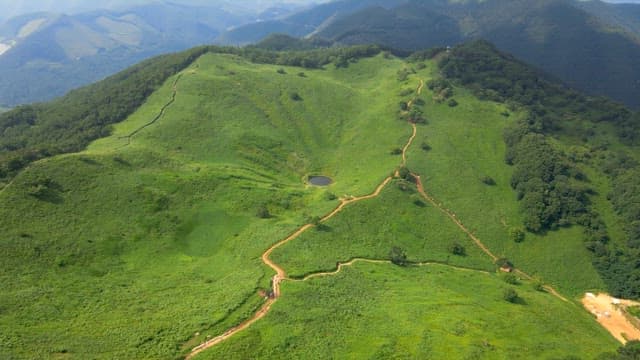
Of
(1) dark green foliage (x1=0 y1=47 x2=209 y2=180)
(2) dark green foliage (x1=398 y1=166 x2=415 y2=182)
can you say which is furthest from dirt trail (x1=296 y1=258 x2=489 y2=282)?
(1) dark green foliage (x1=0 y1=47 x2=209 y2=180)

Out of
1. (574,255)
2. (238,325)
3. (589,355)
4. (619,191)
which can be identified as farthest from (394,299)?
(619,191)

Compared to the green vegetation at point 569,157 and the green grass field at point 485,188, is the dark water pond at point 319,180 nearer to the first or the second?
the green grass field at point 485,188

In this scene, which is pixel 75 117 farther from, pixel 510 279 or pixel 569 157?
pixel 569 157

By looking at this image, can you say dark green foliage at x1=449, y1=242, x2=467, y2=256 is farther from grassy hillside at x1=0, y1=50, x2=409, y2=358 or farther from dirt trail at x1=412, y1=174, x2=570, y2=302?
grassy hillside at x1=0, y1=50, x2=409, y2=358

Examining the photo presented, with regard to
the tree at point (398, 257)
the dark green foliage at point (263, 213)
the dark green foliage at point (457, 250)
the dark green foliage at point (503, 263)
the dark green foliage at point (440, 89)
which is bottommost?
the dark green foliage at point (503, 263)

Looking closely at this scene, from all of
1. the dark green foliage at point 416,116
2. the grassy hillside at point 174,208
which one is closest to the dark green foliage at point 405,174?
the grassy hillside at point 174,208

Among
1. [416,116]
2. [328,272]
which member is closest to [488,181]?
[416,116]
